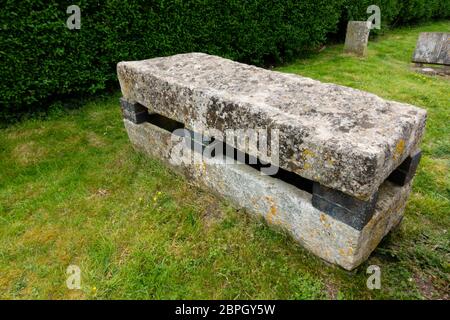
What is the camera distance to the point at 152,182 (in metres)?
3.31

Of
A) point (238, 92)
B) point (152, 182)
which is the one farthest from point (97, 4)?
point (238, 92)

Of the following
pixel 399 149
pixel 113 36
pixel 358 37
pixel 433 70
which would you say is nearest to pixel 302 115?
pixel 399 149

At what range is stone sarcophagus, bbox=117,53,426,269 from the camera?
193 centimetres

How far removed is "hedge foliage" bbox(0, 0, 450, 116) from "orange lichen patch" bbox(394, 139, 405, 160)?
4598mm

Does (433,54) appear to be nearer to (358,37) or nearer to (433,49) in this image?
(433,49)

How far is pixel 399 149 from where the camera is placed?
198cm

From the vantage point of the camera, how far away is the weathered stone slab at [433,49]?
6.96m

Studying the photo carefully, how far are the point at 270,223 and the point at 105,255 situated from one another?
51.8 inches

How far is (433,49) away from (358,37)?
1.74 m

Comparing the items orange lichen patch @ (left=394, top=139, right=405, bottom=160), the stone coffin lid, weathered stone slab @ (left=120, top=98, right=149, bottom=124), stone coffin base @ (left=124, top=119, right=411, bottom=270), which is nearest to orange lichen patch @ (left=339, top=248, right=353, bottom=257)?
stone coffin base @ (left=124, top=119, right=411, bottom=270)

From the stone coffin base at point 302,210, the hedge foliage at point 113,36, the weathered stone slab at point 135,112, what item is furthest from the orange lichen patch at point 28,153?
the stone coffin base at point 302,210

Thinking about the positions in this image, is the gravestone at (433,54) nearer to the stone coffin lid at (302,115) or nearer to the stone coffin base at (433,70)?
the stone coffin base at (433,70)

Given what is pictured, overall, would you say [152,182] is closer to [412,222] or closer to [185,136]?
[185,136]

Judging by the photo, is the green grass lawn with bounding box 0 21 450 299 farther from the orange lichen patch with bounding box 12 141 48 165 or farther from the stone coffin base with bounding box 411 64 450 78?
the stone coffin base with bounding box 411 64 450 78
